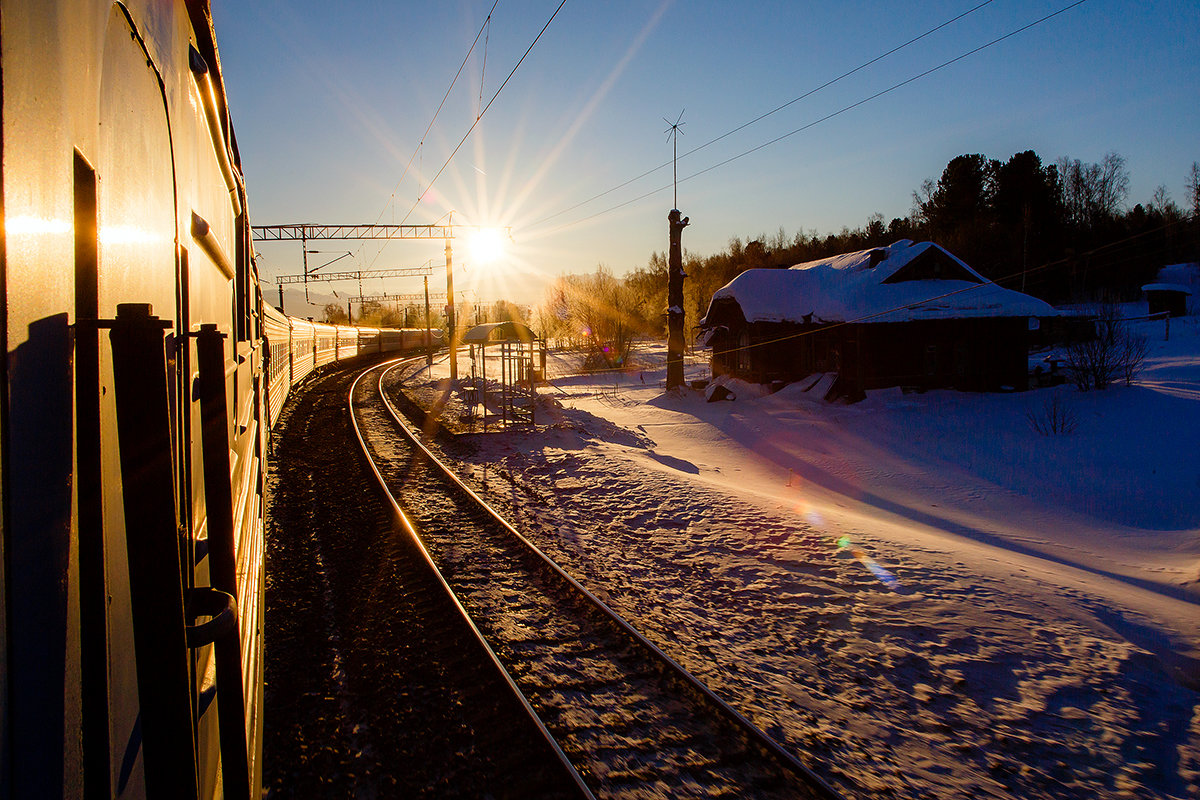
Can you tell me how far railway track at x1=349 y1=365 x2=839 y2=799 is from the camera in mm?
3982

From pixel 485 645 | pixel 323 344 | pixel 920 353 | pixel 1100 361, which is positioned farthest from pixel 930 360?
pixel 323 344

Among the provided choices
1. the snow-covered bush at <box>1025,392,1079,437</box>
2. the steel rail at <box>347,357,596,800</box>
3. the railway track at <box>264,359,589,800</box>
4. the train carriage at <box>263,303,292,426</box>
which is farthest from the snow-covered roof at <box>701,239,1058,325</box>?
the railway track at <box>264,359,589,800</box>

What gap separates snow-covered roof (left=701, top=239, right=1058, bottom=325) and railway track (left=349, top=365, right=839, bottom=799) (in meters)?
16.3

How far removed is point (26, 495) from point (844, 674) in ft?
18.0

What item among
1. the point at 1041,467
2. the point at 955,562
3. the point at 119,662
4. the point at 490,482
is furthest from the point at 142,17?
the point at 1041,467

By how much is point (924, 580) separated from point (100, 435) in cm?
754

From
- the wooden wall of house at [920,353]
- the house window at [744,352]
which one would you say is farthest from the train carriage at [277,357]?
the house window at [744,352]

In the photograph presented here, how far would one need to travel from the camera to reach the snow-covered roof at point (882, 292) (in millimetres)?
20875

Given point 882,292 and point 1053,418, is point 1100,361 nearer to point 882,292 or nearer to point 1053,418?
point 1053,418

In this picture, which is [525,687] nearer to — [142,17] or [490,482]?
[142,17]

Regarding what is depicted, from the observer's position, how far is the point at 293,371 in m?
24.1

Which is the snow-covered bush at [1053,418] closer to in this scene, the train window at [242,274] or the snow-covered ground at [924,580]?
the snow-covered ground at [924,580]

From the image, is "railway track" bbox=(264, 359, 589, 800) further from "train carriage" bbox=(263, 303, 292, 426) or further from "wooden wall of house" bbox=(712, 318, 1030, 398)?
"wooden wall of house" bbox=(712, 318, 1030, 398)

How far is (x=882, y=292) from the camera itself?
875 inches
